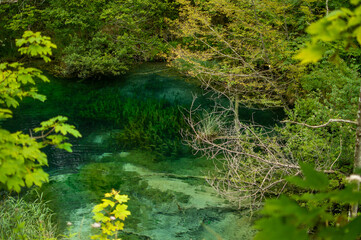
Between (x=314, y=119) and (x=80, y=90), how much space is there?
9236 mm

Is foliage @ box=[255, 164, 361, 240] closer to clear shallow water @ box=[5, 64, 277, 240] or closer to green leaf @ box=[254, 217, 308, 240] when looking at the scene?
green leaf @ box=[254, 217, 308, 240]

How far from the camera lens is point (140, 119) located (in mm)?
8914

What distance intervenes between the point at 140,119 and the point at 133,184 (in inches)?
142

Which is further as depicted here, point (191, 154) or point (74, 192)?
point (191, 154)

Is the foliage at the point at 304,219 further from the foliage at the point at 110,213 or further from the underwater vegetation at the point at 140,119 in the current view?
the underwater vegetation at the point at 140,119

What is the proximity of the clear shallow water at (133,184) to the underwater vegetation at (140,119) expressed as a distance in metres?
Answer: 0.14

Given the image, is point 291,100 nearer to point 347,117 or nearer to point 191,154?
point 191,154

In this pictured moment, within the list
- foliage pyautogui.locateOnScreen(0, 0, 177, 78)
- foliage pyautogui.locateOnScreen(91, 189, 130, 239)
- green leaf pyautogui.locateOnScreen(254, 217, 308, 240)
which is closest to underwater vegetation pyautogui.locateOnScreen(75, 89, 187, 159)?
foliage pyautogui.locateOnScreen(0, 0, 177, 78)

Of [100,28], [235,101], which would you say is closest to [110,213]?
[235,101]

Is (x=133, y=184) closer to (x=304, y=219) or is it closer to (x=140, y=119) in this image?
(x=140, y=119)

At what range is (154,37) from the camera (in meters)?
13.3

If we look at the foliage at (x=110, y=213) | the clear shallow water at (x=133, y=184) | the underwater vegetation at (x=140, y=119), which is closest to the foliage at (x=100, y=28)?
the underwater vegetation at (x=140, y=119)

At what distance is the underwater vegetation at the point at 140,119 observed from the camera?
7375 mm

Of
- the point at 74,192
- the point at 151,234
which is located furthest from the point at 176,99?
the point at 151,234
